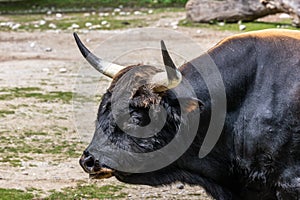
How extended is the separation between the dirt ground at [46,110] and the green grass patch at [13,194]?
0.69 ft

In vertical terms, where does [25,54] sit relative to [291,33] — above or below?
below

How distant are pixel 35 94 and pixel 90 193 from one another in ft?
18.6

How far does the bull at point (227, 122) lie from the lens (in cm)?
672

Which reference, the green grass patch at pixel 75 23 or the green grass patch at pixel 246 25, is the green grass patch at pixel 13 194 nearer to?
the green grass patch at pixel 246 25

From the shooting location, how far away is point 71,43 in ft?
67.0

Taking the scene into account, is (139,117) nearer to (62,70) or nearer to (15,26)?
(62,70)

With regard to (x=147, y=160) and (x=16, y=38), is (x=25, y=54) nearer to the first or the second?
(x=16, y=38)

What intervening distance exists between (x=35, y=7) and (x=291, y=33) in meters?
22.3

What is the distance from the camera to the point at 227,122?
6.94m

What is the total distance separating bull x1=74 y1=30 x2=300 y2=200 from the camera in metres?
6.72

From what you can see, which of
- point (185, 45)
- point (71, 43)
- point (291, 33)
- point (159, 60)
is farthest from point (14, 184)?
point (71, 43)

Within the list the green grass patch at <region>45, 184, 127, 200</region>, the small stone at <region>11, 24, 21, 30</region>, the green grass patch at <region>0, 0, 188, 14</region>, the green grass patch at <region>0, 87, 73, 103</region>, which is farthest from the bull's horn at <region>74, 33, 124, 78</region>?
the green grass patch at <region>0, 0, 188, 14</region>

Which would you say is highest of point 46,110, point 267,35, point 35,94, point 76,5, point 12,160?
point 267,35

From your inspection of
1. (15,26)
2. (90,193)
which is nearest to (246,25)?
(15,26)
